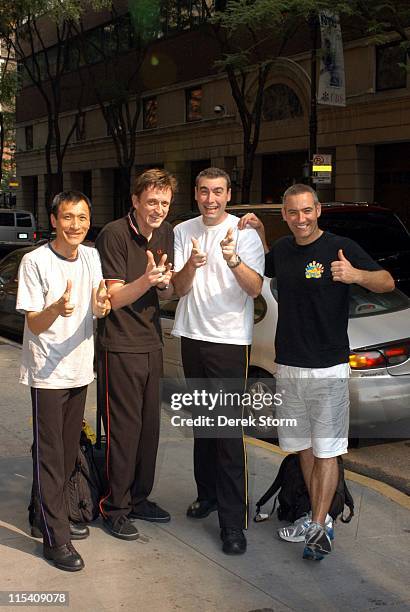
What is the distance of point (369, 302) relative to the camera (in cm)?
696

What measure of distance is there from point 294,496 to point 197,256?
1554 millimetres

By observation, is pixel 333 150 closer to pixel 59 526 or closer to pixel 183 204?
pixel 183 204

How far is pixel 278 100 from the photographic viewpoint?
29.4 metres

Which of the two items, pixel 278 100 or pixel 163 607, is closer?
pixel 163 607

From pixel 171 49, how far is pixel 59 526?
110 ft

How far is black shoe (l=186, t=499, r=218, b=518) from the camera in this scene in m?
4.85

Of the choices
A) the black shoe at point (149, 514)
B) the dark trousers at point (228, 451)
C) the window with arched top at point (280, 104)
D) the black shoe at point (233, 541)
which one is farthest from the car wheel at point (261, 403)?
the window with arched top at point (280, 104)

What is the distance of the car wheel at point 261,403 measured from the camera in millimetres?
6867

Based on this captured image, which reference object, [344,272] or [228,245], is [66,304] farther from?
[344,272]

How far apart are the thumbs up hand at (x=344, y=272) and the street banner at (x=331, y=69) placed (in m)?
17.8

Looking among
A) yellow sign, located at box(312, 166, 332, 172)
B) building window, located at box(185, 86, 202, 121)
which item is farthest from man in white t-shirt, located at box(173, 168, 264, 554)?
building window, located at box(185, 86, 202, 121)

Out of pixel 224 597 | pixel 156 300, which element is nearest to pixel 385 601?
pixel 224 597

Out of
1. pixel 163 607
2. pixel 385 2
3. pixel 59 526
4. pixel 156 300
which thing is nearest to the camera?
pixel 163 607

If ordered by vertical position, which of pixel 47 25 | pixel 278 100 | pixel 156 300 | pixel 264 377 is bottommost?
pixel 264 377
